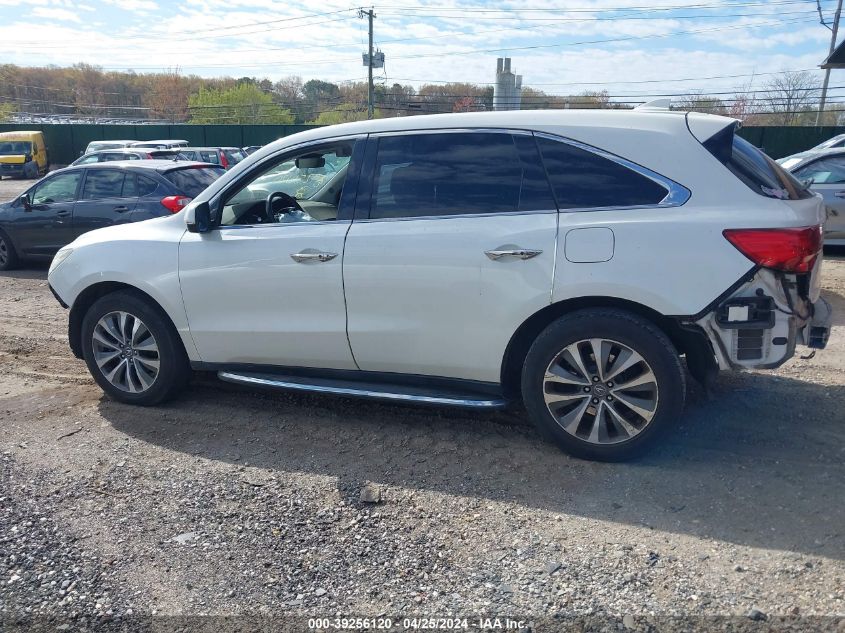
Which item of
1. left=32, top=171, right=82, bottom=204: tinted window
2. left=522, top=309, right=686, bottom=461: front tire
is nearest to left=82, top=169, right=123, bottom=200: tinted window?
left=32, top=171, right=82, bottom=204: tinted window

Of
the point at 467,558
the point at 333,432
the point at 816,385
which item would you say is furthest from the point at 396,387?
the point at 816,385

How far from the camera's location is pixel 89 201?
398 inches

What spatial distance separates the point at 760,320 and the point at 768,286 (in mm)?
176

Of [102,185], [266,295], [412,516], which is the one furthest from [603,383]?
[102,185]

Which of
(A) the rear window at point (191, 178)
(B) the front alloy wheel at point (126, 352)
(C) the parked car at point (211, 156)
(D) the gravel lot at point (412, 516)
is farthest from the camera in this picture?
(C) the parked car at point (211, 156)

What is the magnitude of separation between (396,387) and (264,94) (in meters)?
69.9

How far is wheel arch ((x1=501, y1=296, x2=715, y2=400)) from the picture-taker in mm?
3795

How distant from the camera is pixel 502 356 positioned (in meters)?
4.05

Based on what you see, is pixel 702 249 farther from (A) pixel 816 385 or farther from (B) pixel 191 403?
(B) pixel 191 403

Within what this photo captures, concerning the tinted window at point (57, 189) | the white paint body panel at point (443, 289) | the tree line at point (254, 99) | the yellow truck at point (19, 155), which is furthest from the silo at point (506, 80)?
the white paint body panel at point (443, 289)

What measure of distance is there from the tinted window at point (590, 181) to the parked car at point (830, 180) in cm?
722

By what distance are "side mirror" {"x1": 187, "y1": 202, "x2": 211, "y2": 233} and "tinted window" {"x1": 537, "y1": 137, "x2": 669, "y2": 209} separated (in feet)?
7.06

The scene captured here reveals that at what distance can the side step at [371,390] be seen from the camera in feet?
13.6

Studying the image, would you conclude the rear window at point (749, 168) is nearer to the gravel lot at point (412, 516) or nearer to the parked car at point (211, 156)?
the gravel lot at point (412, 516)
